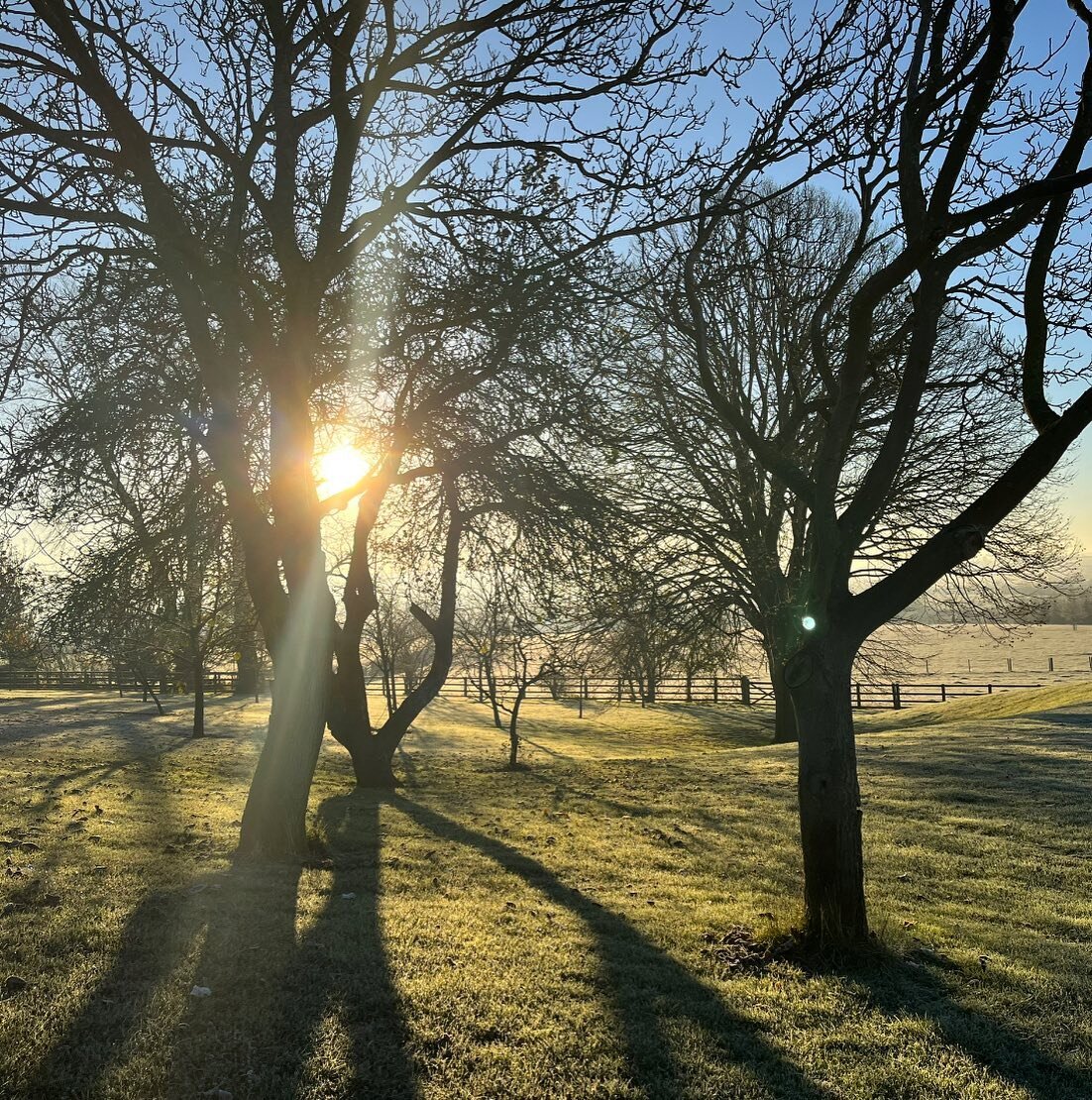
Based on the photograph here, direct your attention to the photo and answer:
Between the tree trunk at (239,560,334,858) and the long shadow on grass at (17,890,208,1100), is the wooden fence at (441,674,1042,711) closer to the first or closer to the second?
the tree trunk at (239,560,334,858)

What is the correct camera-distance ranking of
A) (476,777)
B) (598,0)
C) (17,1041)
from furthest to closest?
(476,777) < (598,0) < (17,1041)

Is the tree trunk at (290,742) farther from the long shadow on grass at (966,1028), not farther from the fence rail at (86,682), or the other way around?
the fence rail at (86,682)

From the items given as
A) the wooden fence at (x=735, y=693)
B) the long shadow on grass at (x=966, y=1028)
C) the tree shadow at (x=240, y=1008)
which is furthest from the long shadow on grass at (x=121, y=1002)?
the wooden fence at (x=735, y=693)

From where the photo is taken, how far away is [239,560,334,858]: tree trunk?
850cm

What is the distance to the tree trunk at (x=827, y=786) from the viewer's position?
6102mm

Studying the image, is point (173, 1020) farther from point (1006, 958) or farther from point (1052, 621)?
point (1052, 621)

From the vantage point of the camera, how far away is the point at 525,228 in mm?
8727

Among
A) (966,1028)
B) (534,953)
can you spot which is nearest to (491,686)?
(534,953)

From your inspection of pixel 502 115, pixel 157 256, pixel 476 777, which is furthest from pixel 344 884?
pixel 476 777

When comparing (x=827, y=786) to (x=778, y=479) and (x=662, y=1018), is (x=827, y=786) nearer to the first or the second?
(x=662, y=1018)

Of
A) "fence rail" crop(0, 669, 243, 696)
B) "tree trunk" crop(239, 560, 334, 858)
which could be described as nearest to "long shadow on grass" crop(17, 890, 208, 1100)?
"tree trunk" crop(239, 560, 334, 858)

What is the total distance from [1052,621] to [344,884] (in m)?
123

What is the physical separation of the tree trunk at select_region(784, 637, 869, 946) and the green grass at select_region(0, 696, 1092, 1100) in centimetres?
47

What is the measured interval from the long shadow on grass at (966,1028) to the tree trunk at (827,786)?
1.62 ft
